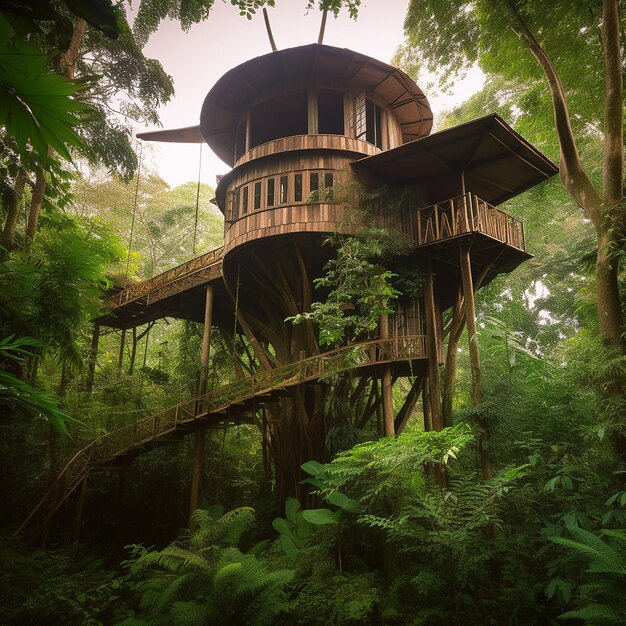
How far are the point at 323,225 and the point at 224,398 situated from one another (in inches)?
240

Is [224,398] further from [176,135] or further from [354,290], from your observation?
[176,135]

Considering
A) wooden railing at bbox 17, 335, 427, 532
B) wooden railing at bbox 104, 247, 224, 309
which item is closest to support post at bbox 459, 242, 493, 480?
wooden railing at bbox 17, 335, 427, 532

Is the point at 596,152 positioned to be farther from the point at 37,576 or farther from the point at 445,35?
the point at 37,576

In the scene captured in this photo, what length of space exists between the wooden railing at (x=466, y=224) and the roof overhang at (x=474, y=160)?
45.7 inches

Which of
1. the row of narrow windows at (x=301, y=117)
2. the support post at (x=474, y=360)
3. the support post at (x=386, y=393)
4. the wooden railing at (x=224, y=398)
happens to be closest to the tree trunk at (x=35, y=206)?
the wooden railing at (x=224, y=398)

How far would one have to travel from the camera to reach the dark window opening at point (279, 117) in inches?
604

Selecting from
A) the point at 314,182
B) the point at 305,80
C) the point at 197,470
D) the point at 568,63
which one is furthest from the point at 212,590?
the point at 305,80

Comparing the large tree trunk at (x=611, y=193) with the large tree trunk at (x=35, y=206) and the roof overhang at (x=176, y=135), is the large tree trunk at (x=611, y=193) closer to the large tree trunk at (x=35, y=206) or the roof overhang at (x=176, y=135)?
the large tree trunk at (x=35, y=206)

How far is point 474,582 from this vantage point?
714 cm

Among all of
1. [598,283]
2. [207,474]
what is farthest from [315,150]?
[207,474]

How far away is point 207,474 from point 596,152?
66.9ft

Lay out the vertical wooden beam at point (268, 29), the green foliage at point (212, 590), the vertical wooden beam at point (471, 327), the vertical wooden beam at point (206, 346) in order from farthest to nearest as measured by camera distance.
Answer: the vertical wooden beam at point (268, 29), the vertical wooden beam at point (206, 346), the vertical wooden beam at point (471, 327), the green foliage at point (212, 590)

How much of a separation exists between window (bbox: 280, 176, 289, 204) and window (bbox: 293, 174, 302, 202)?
0.74ft

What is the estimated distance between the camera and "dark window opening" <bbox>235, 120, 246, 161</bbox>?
51.9 ft
